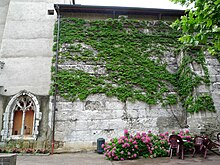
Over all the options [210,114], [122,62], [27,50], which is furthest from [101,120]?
[27,50]

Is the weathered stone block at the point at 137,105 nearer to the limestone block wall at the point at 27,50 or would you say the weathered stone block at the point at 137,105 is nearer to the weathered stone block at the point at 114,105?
the weathered stone block at the point at 114,105

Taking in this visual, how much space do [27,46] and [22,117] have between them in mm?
2943

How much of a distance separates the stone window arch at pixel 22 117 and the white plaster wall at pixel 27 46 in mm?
358

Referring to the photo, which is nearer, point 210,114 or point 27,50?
point 210,114

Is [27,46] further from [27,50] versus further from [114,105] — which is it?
[114,105]

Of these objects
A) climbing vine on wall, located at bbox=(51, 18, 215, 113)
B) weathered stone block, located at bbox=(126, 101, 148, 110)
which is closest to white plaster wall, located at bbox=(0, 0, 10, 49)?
climbing vine on wall, located at bbox=(51, 18, 215, 113)

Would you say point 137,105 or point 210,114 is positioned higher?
point 137,105

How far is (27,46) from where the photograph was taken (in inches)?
278

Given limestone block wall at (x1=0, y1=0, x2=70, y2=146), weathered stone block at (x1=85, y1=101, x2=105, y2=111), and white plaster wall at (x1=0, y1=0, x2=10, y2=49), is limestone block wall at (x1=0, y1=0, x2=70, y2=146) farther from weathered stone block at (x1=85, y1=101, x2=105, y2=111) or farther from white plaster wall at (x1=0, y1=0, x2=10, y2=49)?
weathered stone block at (x1=85, y1=101, x2=105, y2=111)

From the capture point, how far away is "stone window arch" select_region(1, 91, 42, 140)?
5.79 meters

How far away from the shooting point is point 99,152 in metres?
5.26

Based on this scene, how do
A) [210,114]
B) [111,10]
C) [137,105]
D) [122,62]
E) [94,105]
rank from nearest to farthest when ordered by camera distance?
1. [210,114]
2. [94,105]
3. [137,105]
4. [122,62]
5. [111,10]

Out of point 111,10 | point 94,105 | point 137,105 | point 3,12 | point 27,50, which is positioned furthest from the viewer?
point 3,12

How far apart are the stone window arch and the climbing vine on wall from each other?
113 centimetres
